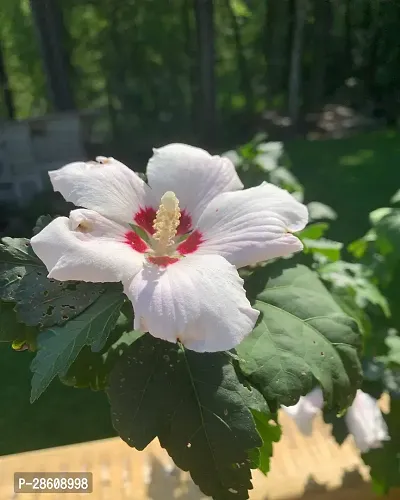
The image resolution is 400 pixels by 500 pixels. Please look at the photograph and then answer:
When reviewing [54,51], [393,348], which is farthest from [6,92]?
[393,348]

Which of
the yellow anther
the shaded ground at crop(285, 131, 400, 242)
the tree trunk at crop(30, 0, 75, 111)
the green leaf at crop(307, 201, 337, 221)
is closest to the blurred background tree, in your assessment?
the tree trunk at crop(30, 0, 75, 111)

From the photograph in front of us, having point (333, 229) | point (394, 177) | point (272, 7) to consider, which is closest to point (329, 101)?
point (272, 7)

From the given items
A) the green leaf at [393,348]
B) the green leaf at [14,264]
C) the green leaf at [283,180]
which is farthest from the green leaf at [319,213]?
the green leaf at [14,264]

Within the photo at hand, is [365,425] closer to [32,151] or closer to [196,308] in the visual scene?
[196,308]

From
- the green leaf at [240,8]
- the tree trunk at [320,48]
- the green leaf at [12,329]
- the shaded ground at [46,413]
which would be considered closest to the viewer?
the green leaf at [12,329]

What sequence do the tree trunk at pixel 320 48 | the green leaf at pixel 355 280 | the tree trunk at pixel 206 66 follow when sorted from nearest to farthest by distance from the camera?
the green leaf at pixel 355 280, the tree trunk at pixel 206 66, the tree trunk at pixel 320 48

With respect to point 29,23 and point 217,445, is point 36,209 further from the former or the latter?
point 217,445

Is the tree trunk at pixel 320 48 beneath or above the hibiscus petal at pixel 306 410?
beneath

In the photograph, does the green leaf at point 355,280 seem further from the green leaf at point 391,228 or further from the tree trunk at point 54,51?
the tree trunk at point 54,51

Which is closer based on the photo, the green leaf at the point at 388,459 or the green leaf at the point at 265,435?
the green leaf at the point at 265,435
